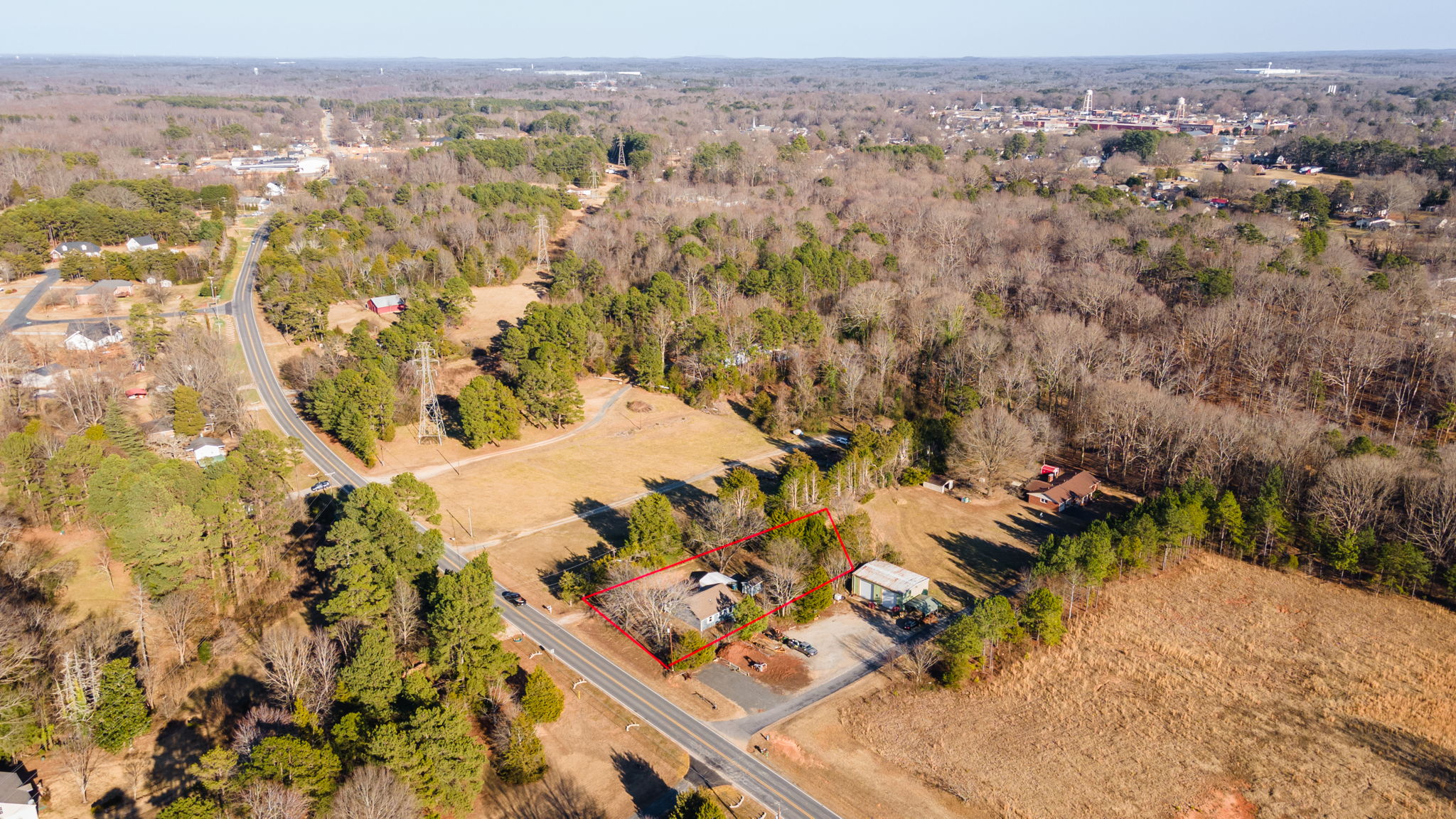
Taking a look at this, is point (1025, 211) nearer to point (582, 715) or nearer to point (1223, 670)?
point (1223, 670)

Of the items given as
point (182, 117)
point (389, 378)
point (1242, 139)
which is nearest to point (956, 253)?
point (389, 378)

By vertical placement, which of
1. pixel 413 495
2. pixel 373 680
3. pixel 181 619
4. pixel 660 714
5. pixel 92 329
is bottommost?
pixel 660 714

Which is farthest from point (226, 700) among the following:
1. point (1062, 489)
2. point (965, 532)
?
point (1062, 489)

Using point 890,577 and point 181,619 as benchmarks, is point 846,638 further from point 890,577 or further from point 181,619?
point 181,619

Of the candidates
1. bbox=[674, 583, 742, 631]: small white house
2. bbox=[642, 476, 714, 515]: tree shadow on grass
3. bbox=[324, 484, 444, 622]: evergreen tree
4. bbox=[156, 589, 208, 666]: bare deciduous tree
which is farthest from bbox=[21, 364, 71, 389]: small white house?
bbox=[674, 583, 742, 631]: small white house

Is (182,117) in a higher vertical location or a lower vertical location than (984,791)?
higher

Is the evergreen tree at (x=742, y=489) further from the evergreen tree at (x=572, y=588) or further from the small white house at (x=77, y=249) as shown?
the small white house at (x=77, y=249)

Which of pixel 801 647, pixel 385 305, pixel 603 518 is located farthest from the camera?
pixel 385 305
